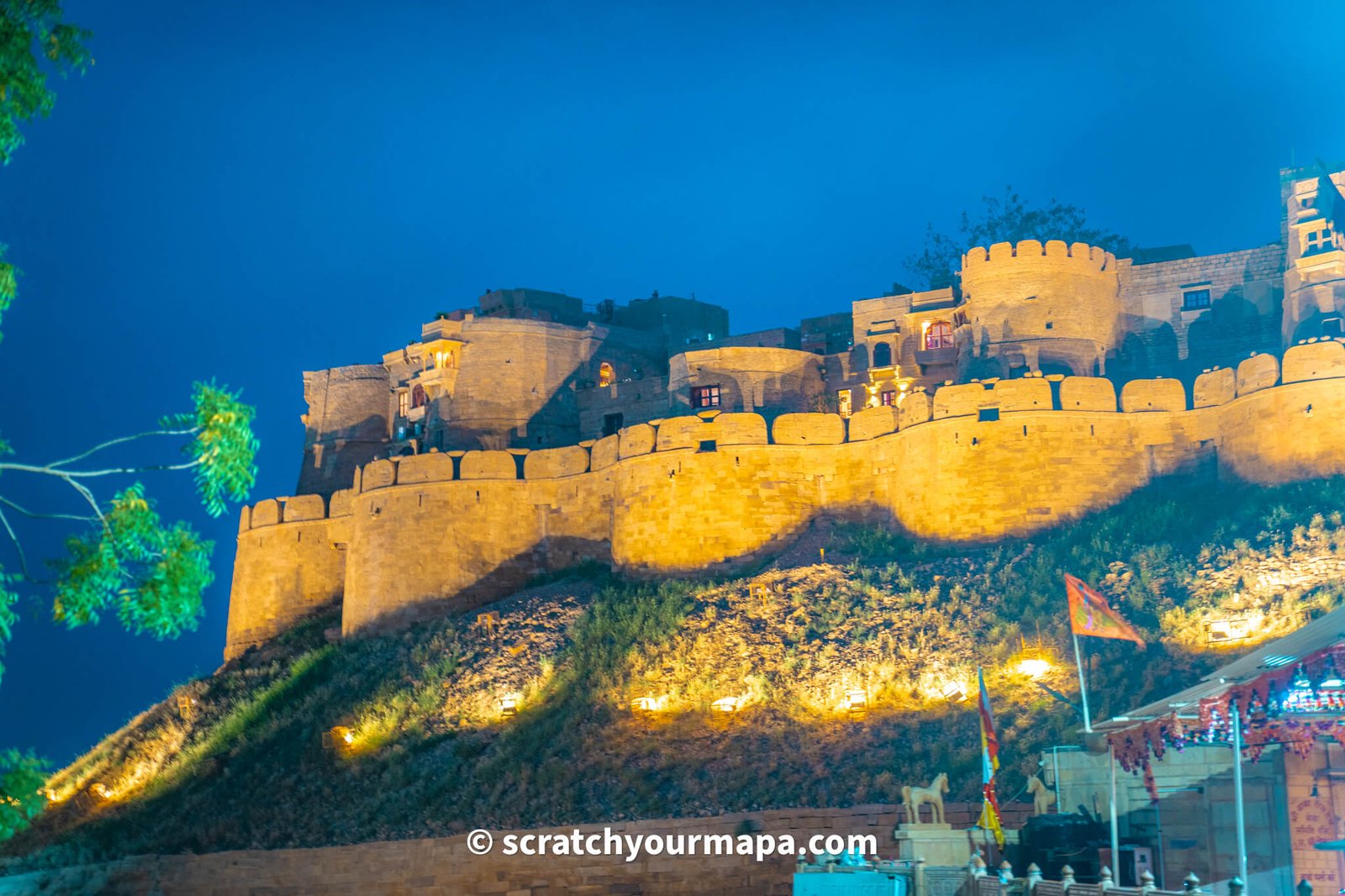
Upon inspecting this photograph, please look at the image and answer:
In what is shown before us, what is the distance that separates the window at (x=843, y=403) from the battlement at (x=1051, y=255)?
13.7 ft

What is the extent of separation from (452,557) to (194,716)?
6.46m

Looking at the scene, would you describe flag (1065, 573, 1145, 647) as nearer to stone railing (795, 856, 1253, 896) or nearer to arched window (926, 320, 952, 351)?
stone railing (795, 856, 1253, 896)

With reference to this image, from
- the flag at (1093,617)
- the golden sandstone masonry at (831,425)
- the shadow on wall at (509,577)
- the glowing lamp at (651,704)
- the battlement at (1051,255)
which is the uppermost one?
the battlement at (1051,255)

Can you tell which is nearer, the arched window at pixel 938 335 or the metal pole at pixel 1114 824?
the metal pole at pixel 1114 824

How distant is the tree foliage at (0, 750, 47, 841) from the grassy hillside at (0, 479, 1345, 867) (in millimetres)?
14076

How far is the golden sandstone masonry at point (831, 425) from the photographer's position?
103 ft

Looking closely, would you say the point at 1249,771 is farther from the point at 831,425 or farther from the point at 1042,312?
the point at 1042,312

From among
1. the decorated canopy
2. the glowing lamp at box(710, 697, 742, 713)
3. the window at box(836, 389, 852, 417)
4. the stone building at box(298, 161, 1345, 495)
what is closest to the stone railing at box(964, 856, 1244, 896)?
the decorated canopy

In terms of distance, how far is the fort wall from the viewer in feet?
101

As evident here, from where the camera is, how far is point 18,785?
39.2ft

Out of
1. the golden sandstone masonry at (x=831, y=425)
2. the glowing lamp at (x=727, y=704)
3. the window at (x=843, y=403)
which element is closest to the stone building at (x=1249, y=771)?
the glowing lamp at (x=727, y=704)

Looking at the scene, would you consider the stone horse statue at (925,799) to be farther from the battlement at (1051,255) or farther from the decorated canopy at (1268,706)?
the battlement at (1051,255)

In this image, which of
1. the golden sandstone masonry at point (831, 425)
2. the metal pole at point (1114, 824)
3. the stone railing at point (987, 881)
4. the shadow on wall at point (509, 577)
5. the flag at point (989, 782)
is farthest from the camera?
the shadow on wall at point (509, 577)

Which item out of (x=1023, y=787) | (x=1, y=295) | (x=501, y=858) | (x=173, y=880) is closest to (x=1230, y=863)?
(x=1023, y=787)
